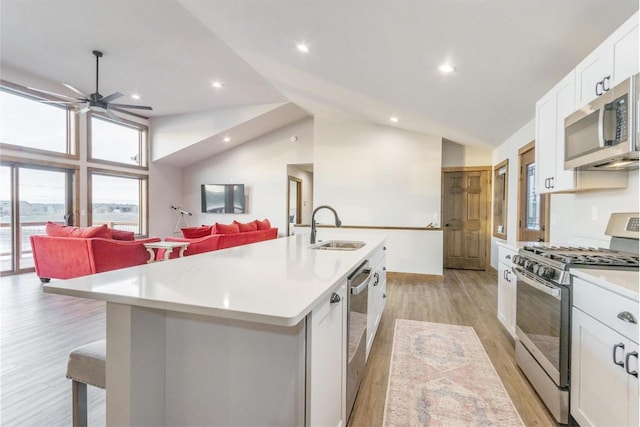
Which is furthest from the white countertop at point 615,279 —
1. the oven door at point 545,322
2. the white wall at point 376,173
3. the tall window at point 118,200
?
the tall window at point 118,200

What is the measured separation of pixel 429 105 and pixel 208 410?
390 cm

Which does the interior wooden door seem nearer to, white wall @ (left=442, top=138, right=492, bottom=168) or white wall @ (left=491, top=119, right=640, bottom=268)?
→ white wall @ (left=442, top=138, right=492, bottom=168)

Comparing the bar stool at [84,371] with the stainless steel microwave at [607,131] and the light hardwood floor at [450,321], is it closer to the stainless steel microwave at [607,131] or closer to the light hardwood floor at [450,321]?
the light hardwood floor at [450,321]

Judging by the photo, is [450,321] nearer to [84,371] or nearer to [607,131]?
[607,131]

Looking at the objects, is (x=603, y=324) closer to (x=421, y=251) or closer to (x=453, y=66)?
(x=453, y=66)

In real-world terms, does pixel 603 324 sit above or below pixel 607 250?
below

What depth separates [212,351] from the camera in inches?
46.4

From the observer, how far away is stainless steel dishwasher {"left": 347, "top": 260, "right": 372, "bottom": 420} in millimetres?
1590

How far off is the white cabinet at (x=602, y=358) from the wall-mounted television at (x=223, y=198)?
759 cm

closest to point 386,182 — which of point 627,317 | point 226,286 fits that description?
point 627,317

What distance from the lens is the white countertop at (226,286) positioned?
947 millimetres

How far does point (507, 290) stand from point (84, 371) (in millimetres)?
3007

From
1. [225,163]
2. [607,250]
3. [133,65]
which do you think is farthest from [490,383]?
[225,163]

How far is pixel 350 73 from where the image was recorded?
3.51 metres
